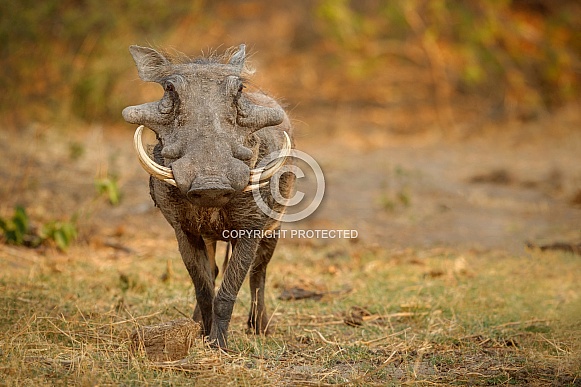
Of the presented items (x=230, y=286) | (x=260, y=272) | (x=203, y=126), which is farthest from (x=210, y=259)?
(x=203, y=126)

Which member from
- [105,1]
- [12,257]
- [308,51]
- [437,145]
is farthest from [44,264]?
[308,51]

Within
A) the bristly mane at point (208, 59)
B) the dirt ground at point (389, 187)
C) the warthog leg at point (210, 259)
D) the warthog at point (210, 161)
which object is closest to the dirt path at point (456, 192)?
the dirt ground at point (389, 187)

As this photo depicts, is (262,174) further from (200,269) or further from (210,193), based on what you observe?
(200,269)

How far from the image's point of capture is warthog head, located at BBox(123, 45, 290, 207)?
383cm

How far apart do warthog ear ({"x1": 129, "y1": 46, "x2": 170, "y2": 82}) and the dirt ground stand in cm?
234

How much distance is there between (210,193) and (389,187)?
6.33m

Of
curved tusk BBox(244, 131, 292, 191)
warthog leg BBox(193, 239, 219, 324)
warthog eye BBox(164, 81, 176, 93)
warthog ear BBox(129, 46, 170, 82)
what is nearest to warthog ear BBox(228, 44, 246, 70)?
warthog ear BBox(129, 46, 170, 82)

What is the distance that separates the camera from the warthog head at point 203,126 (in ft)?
12.6

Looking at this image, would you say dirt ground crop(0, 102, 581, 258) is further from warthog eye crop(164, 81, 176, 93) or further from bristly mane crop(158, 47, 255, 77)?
warthog eye crop(164, 81, 176, 93)

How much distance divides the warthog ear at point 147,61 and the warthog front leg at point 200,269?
869mm

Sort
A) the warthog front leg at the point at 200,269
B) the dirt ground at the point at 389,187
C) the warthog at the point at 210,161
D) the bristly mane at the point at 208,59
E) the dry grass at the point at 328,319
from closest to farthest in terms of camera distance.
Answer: the dry grass at the point at 328,319 < the warthog at the point at 210,161 < the warthog front leg at the point at 200,269 < the bristly mane at the point at 208,59 < the dirt ground at the point at 389,187

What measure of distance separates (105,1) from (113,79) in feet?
3.59

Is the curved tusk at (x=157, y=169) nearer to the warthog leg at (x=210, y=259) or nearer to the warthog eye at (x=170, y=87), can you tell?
the warthog eye at (x=170, y=87)

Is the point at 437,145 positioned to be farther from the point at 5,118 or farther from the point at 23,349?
the point at 23,349
